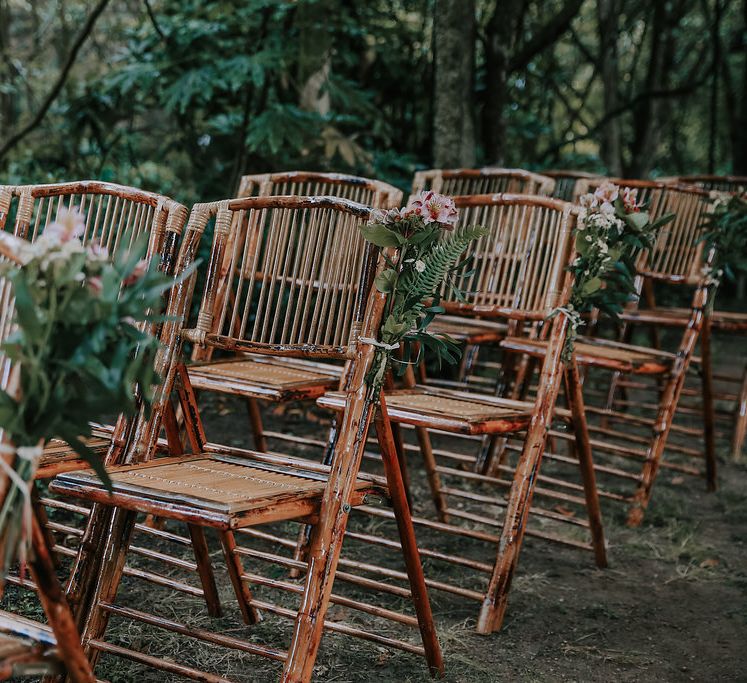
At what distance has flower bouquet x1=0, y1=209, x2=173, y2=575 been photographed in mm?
1292

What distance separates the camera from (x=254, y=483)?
1976 mm

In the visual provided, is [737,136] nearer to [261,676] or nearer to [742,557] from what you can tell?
[742,557]

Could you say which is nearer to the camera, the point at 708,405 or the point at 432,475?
the point at 432,475

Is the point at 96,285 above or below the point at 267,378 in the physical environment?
above

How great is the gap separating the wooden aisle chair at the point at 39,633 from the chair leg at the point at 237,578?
0.99 meters

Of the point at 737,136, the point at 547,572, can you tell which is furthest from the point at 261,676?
the point at 737,136

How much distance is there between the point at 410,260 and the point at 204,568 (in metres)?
1.04

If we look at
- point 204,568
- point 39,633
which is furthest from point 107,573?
point 39,633

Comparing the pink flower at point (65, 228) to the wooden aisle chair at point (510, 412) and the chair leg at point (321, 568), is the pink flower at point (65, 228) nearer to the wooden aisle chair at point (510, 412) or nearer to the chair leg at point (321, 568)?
the chair leg at point (321, 568)

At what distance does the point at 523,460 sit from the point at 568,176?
114 inches

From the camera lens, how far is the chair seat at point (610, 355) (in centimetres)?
343

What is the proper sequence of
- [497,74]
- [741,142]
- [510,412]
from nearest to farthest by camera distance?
[510,412] → [497,74] → [741,142]

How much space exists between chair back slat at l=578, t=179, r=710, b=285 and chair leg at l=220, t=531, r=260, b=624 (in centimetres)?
250

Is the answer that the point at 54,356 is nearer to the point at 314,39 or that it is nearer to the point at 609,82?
the point at 314,39
